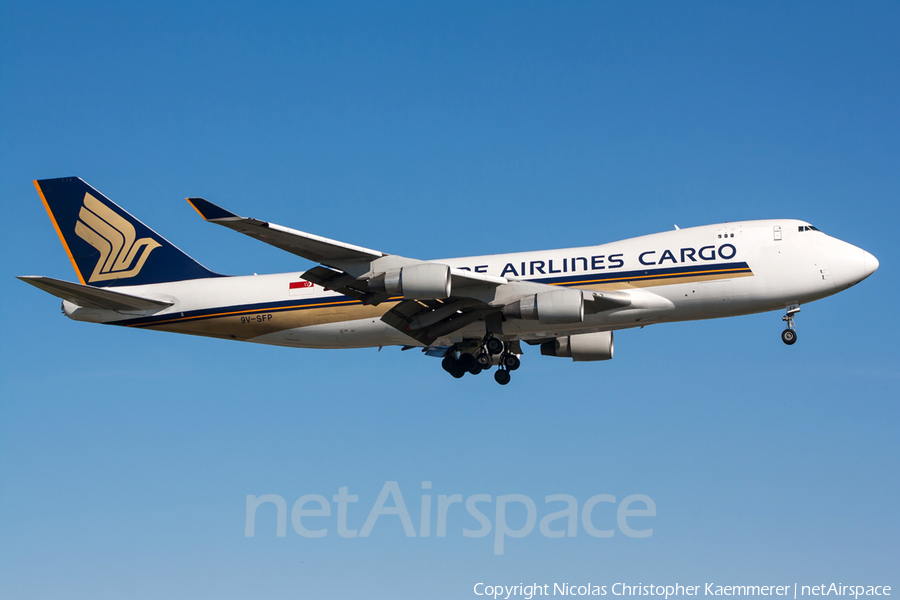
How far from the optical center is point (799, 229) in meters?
32.6

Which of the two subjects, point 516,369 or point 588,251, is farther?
point 516,369

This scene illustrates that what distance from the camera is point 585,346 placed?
37.1 m

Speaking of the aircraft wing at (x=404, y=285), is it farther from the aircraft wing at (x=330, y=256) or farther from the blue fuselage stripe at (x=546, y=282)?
the blue fuselage stripe at (x=546, y=282)

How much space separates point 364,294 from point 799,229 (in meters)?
16.2

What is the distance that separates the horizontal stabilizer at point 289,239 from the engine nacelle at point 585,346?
1051cm

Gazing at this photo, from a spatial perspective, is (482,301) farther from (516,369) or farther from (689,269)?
(689,269)

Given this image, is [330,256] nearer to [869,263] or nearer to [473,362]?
[473,362]

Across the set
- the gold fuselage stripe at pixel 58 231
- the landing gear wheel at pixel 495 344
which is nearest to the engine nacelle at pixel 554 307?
the landing gear wheel at pixel 495 344

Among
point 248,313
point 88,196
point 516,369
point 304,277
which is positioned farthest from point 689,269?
point 88,196

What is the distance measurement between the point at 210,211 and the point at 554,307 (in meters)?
12.1

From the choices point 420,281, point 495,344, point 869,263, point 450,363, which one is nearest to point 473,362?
point 450,363

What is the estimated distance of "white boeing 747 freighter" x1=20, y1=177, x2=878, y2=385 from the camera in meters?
30.8

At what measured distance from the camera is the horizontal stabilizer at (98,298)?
106ft

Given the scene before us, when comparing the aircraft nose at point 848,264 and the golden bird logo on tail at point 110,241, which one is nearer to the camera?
the aircraft nose at point 848,264
